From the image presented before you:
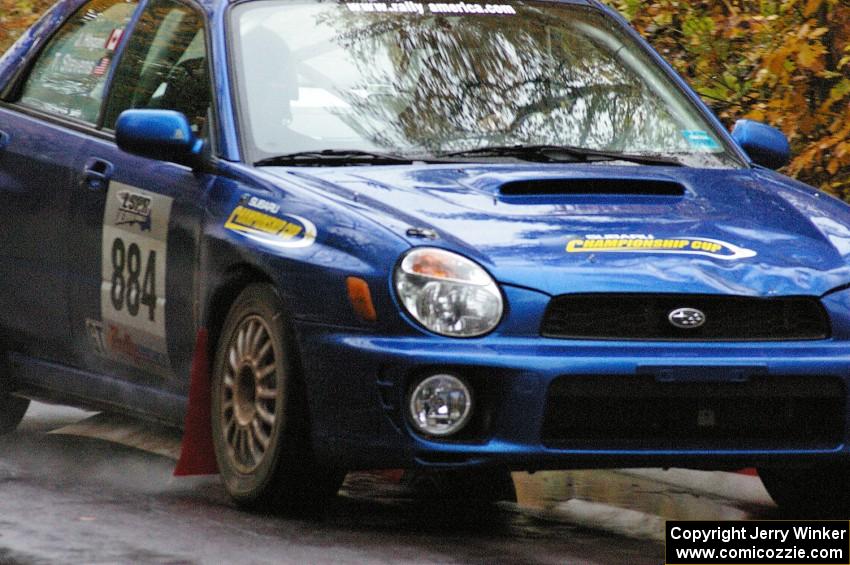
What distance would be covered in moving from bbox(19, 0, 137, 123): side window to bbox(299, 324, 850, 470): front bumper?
7.28ft

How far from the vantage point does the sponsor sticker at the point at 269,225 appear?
6527 mm

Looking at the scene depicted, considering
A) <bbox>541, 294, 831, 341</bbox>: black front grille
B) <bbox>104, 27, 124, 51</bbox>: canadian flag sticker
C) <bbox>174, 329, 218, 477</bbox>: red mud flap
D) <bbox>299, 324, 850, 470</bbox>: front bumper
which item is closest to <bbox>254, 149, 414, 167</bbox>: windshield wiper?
<bbox>174, 329, 218, 477</bbox>: red mud flap

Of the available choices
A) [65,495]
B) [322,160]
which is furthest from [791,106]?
[65,495]

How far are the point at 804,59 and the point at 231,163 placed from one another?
3285mm

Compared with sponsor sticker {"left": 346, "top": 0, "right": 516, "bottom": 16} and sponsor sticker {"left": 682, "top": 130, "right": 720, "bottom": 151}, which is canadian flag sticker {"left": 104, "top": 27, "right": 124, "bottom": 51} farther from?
sponsor sticker {"left": 682, "top": 130, "right": 720, "bottom": 151}

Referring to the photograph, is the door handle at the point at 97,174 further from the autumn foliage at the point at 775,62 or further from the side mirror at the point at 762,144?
the autumn foliage at the point at 775,62

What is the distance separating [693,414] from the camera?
6.31 metres

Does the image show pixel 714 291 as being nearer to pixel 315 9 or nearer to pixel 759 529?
pixel 759 529

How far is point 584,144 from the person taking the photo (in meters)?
7.44

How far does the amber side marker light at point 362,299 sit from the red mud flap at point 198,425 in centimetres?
91

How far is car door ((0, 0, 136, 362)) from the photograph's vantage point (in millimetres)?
7996

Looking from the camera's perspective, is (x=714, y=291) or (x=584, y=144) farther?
(x=584, y=144)

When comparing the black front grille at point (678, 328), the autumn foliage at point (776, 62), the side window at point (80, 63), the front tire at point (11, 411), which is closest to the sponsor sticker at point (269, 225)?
the black front grille at point (678, 328)

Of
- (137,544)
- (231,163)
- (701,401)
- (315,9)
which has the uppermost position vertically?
(315,9)
